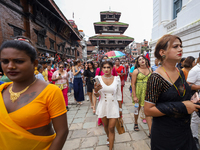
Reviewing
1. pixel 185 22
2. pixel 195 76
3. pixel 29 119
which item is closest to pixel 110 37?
pixel 185 22

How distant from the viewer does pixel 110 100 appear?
222 centimetres

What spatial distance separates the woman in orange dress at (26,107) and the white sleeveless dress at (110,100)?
1247mm

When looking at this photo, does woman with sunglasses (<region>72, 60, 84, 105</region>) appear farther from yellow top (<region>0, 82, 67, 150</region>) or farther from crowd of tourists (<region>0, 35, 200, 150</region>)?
yellow top (<region>0, 82, 67, 150</region>)

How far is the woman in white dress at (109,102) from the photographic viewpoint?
6.94 feet

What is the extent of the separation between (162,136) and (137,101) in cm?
150

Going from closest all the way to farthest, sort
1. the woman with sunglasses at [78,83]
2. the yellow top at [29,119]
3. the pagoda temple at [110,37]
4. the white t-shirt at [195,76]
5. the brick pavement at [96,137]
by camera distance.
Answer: the yellow top at [29,119]
the white t-shirt at [195,76]
the brick pavement at [96,137]
the woman with sunglasses at [78,83]
the pagoda temple at [110,37]

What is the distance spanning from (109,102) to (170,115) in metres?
1.20

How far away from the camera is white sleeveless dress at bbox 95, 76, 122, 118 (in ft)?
7.06

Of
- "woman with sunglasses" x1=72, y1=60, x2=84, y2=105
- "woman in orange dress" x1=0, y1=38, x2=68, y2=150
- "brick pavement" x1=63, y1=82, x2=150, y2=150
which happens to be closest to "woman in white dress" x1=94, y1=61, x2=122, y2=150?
"brick pavement" x1=63, y1=82, x2=150, y2=150

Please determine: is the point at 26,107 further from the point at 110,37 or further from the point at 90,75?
the point at 110,37

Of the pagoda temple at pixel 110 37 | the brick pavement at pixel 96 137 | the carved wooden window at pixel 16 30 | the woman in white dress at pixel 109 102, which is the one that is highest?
the pagoda temple at pixel 110 37

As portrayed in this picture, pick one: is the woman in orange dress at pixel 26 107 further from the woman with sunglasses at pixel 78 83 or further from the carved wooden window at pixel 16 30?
the carved wooden window at pixel 16 30

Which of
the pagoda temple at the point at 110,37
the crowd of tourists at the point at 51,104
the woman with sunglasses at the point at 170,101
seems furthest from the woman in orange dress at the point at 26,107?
the pagoda temple at the point at 110,37

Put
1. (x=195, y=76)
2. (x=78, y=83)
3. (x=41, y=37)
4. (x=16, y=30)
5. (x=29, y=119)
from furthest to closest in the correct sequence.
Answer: (x=41, y=37) < (x=16, y=30) < (x=78, y=83) < (x=195, y=76) < (x=29, y=119)
